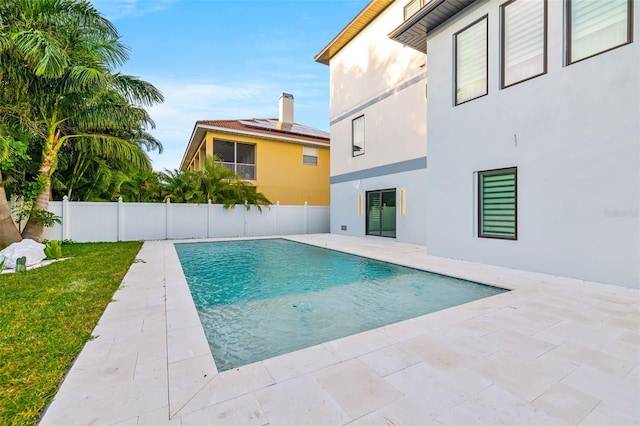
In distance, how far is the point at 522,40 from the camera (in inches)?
259

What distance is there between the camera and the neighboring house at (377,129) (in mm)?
11531

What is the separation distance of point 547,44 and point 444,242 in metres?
4.94

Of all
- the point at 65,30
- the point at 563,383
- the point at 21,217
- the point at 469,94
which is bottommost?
the point at 563,383

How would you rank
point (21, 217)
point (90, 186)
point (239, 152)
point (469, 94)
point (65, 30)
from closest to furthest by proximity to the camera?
point (469, 94), point (65, 30), point (21, 217), point (90, 186), point (239, 152)

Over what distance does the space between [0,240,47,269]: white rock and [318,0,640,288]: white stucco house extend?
10070 millimetres

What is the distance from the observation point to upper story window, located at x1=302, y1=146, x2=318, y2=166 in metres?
19.1

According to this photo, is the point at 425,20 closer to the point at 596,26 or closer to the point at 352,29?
the point at 596,26

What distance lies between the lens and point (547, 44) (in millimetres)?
6039

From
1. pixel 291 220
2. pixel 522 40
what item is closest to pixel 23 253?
pixel 291 220

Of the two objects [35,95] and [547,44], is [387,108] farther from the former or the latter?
[35,95]

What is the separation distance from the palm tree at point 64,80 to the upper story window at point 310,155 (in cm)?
941

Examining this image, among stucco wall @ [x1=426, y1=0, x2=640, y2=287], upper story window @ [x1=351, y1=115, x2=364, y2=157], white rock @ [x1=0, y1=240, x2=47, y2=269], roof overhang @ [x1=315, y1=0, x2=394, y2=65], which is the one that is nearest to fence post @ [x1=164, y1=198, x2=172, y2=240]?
white rock @ [x1=0, y1=240, x2=47, y2=269]

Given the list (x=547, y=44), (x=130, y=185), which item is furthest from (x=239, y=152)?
(x=547, y=44)

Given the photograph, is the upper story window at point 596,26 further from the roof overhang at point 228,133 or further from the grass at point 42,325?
the roof overhang at point 228,133
